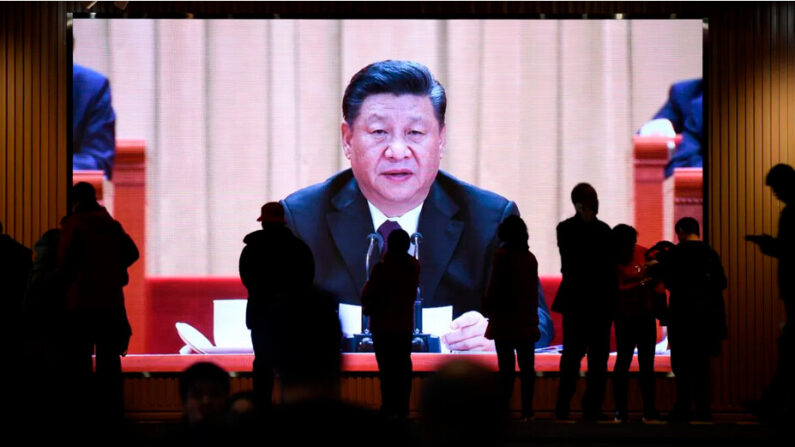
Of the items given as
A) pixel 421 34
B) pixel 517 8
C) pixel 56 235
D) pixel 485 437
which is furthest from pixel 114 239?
pixel 485 437

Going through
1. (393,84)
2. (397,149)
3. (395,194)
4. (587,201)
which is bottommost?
(587,201)

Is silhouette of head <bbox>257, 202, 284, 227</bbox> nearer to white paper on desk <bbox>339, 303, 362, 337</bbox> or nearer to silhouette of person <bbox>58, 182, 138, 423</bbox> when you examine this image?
silhouette of person <bbox>58, 182, 138, 423</bbox>

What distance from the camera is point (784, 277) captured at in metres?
5.70

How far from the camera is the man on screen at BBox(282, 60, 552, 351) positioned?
908 cm

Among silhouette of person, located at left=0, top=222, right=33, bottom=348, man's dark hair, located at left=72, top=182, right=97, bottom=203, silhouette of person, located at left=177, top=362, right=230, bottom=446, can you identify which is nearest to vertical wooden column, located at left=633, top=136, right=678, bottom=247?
man's dark hair, located at left=72, top=182, right=97, bottom=203

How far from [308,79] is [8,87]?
224cm

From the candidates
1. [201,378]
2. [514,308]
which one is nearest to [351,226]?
[514,308]

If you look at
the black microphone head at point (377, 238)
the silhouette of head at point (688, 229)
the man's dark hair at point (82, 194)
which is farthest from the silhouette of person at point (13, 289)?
the silhouette of head at point (688, 229)

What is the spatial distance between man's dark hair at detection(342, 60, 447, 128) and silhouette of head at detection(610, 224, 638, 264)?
7.62 ft

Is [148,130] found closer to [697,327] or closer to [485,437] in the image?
[697,327]

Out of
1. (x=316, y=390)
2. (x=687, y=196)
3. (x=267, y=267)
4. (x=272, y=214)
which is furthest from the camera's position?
(x=687, y=196)

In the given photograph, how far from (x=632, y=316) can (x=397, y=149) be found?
2.58 meters

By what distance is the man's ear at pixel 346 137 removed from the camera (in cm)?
916

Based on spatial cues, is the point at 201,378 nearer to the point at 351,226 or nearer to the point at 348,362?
the point at 348,362
